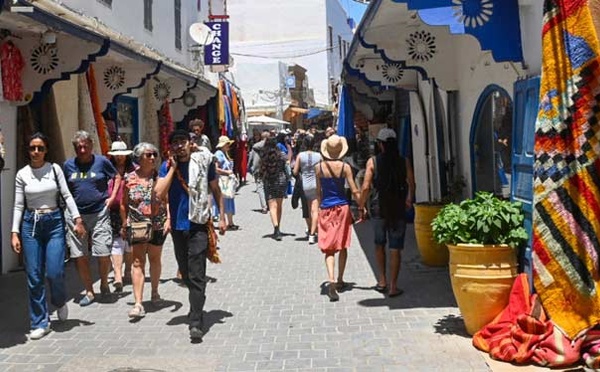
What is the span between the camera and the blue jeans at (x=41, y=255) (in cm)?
559

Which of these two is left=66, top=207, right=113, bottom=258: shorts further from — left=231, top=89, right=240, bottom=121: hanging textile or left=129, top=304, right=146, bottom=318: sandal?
left=231, top=89, right=240, bottom=121: hanging textile

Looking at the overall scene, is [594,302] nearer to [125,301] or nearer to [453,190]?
[453,190]

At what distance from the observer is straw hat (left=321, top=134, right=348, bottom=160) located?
6973 millimetres

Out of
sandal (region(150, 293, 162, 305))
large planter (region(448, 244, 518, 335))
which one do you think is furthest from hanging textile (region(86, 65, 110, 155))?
large planter (region(448, 244, 518, 335))

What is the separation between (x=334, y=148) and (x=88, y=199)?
2.69 metres

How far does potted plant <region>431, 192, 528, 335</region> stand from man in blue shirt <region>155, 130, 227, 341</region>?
2186 mm

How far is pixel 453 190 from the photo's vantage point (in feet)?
26.9

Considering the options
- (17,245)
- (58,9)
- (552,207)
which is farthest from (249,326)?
(58,9)

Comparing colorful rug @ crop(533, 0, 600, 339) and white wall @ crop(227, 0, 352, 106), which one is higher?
white wall @ crop(227, 0, 352, 106)

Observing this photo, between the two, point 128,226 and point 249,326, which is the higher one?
point 128,226

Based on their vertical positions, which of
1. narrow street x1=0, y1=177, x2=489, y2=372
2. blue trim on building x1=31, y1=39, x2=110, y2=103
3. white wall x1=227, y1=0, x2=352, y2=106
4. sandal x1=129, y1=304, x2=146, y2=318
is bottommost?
narrow street x1=0, y1=177, x2=489, y2=372

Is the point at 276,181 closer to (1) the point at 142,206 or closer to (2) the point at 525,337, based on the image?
(1) the point at 142,206

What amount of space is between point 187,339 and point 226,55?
14185 millimetres

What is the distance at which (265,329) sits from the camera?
5.77 metres
